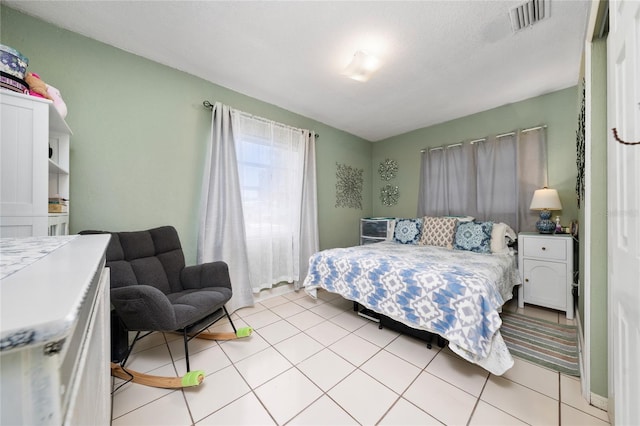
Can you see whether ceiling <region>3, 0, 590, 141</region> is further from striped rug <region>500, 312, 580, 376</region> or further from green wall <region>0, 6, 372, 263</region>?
striped rug <region>500, 312, 580, 376</region>

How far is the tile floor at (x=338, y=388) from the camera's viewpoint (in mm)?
1245

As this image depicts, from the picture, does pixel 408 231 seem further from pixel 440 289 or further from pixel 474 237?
pixel 440 289

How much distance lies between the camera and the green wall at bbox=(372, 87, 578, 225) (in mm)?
2656

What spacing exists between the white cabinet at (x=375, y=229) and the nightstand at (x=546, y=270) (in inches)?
63.7

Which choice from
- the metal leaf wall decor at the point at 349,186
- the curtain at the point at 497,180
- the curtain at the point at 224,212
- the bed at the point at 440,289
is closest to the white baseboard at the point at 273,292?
the curtain at the point at 224,212

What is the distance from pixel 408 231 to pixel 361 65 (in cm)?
226

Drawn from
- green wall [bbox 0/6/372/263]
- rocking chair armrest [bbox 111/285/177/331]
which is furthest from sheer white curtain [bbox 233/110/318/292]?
rocking chair armrest [bbox 111/285/177/331]

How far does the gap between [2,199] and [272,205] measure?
6.73 feet

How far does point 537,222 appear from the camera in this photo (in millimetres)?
2691

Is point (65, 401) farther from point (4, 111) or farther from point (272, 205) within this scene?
point (272, 205)

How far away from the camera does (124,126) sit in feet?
6.63

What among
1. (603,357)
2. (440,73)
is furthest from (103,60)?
(603,357)

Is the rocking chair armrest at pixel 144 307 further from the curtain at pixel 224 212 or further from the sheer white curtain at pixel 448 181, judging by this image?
the sheer white curtain at pixel 448 181

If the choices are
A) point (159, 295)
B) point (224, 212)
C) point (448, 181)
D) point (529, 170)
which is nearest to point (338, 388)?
point (159, 295)
